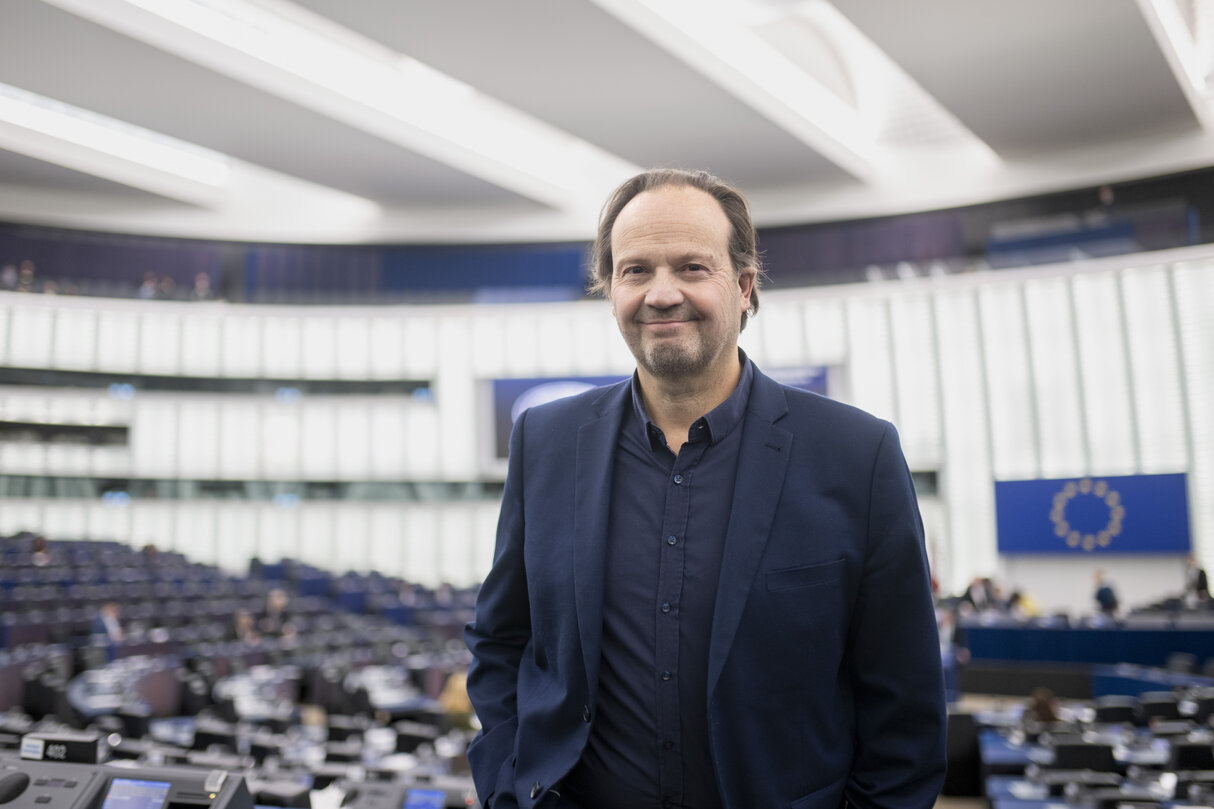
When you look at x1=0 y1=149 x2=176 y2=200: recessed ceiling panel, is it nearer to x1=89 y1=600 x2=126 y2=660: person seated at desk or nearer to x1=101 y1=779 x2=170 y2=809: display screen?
x1=89 y1=600 x2=126 y2=660: person seated at desk

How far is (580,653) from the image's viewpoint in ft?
5.51

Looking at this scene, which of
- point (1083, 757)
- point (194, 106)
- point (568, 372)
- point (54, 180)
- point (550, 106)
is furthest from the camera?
point (568, 372)

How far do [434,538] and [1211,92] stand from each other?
19.8m

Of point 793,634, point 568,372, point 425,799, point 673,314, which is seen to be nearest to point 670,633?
point 793,634

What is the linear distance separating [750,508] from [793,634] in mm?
211

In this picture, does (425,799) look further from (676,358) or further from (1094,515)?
(1094,515)

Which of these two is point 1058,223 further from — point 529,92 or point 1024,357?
point 529,92

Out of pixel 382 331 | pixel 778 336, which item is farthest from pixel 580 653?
pixel 382 331

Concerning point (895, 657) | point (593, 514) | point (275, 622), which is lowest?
point (275, 622)

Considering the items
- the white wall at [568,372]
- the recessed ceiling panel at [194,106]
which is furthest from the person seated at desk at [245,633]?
the white wall at [568,372]

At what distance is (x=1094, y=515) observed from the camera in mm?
17953

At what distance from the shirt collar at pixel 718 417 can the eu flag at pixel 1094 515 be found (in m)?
18.2

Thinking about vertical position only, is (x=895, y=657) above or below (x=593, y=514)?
below

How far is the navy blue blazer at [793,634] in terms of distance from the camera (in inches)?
62.4
